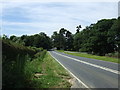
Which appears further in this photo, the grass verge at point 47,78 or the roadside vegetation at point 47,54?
the grass verge at point 47,78

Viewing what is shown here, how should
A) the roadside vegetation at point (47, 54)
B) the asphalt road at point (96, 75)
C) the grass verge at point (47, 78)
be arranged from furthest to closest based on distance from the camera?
the asphalt road at point (96, 75) < the grass verge at point (47, 78) < the roadside vegetation at point (47, 54)

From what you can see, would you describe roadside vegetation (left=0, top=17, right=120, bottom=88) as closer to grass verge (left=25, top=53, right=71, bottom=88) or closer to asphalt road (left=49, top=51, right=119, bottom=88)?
grass verge (left=25, top=53, right=71, bottom=88)

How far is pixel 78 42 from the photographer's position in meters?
118

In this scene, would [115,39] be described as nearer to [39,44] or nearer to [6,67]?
[6,67]

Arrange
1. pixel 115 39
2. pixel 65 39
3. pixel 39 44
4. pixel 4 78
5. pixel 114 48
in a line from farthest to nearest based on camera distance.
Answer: pixel 65 39 < pixel 39 44 < pixel 114 48 < pixel 115 39 < pixel 4 78

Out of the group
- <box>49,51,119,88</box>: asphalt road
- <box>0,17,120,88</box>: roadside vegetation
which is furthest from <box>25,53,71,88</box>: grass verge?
<box>49,51,119,88</box>: asphalt road

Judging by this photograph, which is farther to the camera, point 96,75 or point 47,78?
point 96,75

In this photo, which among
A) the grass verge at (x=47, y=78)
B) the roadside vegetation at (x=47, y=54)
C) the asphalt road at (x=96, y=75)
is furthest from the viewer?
the asphalt road at (x=96, y=75)

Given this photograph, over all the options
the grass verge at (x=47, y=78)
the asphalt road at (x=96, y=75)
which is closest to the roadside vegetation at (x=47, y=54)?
the grass verge at (x=47, y=78)

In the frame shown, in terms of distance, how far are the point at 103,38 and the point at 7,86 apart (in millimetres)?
59269

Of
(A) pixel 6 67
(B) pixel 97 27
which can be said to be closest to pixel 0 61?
(A) pixel 6 67

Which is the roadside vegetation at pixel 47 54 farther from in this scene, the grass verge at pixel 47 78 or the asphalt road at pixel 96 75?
the asphalt road at pixel 96 75

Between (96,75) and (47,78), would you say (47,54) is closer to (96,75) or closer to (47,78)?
(96,75)

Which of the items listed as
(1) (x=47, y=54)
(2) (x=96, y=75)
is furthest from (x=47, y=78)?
(1) (x=47, y=54)
